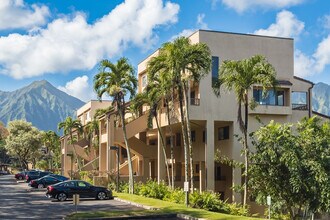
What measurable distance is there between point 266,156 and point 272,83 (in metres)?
9.32

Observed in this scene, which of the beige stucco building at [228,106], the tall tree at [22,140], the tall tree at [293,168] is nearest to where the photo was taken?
the tall tree at [293,168]

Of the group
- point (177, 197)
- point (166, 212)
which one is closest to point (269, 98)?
point (177, 197)

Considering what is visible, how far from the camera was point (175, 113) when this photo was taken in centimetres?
3916

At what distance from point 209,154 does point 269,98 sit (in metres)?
6.75

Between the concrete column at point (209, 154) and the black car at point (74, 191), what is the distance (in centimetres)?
777

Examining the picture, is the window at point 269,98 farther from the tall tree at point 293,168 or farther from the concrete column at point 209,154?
the tall tree at point 293,168

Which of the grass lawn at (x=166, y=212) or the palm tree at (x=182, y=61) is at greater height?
the palm tree at (x=182, y=61)

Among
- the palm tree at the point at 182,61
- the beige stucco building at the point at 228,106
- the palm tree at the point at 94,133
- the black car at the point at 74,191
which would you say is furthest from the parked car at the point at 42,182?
the palm tree at the point at 182,61

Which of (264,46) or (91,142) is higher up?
(264,46)

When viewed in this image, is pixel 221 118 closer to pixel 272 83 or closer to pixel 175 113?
pixel 175 113

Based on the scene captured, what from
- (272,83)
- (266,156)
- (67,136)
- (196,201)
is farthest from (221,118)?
(67,136)

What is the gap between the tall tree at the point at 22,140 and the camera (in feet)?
309

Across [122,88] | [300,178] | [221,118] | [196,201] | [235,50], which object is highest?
[235,50]

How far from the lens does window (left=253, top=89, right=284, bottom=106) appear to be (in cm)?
3825
